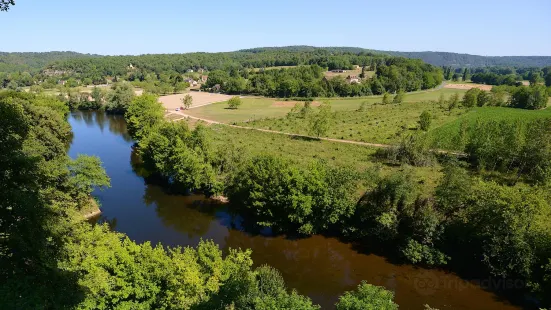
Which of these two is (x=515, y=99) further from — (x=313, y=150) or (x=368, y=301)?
(x=368, y=301)

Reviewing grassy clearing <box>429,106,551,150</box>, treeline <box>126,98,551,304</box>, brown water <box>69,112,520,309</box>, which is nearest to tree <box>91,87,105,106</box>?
brown water <box>69,112,520,309</box>

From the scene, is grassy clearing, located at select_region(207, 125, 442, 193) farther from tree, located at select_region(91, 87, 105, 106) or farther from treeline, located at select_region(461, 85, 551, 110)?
treeline, located at select_region(461, 85, 551, 110)

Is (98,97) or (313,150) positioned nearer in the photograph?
(313,150)

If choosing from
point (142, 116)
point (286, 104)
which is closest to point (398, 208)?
point (142, 116)

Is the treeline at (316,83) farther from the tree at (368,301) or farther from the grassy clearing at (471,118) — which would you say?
the tree at (368,301)

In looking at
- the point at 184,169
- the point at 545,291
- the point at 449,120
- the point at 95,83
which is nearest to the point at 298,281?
the point at 545,291

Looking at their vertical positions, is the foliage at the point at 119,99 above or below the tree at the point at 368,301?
above

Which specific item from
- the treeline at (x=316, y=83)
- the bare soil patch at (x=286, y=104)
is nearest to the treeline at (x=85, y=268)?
the bare soil patch at (x=286, y=104)
